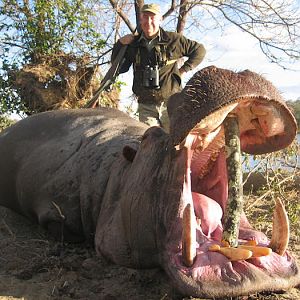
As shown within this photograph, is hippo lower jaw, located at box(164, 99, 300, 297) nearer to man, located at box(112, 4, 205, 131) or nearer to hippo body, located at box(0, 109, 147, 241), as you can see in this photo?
hippo body, located at box(0, 109, 147, 241)

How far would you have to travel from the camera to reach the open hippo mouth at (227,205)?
2379 millimetres

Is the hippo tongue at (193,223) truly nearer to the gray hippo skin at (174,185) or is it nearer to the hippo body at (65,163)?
the gray hippo skin at (174,185)

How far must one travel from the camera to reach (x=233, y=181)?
2666mm

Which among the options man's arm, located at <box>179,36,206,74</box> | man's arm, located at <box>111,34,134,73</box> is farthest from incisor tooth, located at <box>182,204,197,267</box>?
man's arm, located at <box>179,36,206,74</box>

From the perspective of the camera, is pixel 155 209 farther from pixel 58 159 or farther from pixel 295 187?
pixel 295 187

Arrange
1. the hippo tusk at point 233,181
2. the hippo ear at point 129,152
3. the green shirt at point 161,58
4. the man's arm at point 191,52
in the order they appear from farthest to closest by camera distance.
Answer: the man's arm at point 191,52, the green shirt at point 161,58, the hippo ear at point 129,152, the hippo tusk at point 233,181

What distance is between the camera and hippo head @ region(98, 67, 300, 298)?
2389 mm

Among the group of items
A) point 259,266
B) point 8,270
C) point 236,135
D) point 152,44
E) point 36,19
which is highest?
point 36,19

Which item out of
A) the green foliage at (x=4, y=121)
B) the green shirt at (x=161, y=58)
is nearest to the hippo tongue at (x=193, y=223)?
the green shirt at (x=161, y=58)

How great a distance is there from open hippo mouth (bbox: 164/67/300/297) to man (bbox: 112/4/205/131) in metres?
3.37

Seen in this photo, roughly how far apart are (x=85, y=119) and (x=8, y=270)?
167cm

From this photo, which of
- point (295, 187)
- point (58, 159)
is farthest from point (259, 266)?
point (295, 187)

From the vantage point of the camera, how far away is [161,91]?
6.37 m

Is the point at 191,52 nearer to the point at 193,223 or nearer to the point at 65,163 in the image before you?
the point at 65,163
